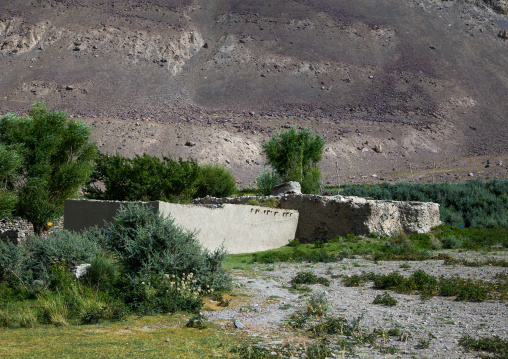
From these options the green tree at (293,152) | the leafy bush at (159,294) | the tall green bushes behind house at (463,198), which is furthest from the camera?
the green tree at (293,152)

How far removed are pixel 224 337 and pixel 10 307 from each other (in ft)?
14.1

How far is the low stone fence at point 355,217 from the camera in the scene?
18.2 m

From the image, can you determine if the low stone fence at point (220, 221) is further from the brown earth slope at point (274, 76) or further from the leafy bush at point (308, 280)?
the brown earth slope at point (274, 76)

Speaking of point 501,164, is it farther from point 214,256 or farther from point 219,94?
point 214,256

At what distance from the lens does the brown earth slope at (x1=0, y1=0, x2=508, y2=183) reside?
58.2m

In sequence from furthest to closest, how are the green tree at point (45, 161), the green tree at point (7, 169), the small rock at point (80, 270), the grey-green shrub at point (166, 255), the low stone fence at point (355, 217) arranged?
the green tree at point (45, 161) → the green tree at point (7, 169) → the low stone fence at point (355, 217) → the small rock at point (80, 270) → the grey-green shrub at point (166, 255)

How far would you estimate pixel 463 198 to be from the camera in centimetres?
2633

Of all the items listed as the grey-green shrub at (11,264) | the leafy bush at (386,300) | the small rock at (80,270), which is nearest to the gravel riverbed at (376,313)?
the leafy bush at (386,300)

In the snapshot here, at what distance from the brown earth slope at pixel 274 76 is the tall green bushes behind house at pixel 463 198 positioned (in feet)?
68.3

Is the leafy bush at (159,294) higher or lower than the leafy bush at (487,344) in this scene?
lower

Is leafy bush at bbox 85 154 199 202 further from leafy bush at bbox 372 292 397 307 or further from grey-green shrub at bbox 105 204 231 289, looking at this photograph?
leafy bush at bbox 372 292 397 307

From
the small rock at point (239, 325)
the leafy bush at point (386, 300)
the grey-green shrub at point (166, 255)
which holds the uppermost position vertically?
the grey-green shrub at point (166, 255)

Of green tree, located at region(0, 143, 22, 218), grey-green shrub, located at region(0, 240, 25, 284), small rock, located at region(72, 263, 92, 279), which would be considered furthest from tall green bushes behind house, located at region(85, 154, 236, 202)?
small rock, located at region(72, 263, 92, 279)

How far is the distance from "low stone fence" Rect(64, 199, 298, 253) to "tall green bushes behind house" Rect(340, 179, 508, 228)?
31.9 ft
